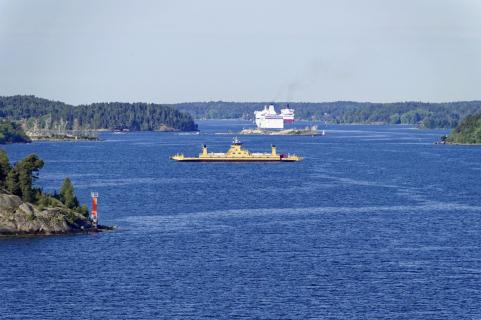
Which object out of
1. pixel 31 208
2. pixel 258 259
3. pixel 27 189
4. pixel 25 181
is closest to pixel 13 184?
pixel 25 181

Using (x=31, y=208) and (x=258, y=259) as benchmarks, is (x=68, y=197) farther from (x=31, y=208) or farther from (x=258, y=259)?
(x=258, y=259)

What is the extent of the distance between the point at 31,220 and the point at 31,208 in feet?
5.24

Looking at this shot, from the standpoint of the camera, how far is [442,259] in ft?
282

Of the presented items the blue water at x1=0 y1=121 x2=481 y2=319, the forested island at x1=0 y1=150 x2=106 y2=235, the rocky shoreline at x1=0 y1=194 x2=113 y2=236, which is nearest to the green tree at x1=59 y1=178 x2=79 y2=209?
the forested island at x1=0 y1=150 x2=106 y2=235

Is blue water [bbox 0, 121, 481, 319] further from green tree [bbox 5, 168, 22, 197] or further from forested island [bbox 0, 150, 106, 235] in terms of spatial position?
green tree [bbox 5, 168, 22, 197]

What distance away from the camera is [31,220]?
95.7m

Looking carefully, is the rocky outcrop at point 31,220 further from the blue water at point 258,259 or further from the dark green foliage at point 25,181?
the dark green foliage at point 25,181

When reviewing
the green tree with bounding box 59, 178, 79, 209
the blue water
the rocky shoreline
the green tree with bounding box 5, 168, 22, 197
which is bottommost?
the blue water

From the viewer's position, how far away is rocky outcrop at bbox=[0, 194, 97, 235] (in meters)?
95.4

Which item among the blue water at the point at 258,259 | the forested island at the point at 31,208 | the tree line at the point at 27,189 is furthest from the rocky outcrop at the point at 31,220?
the tree line at the point at 27,189

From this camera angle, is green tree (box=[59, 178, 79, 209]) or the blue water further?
green tree (box=[59, 178, 79, 209])

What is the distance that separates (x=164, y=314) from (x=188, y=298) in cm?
463

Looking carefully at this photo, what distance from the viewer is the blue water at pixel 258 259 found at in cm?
7025

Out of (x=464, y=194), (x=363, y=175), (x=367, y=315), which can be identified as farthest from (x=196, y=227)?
(x=363, y=175)
